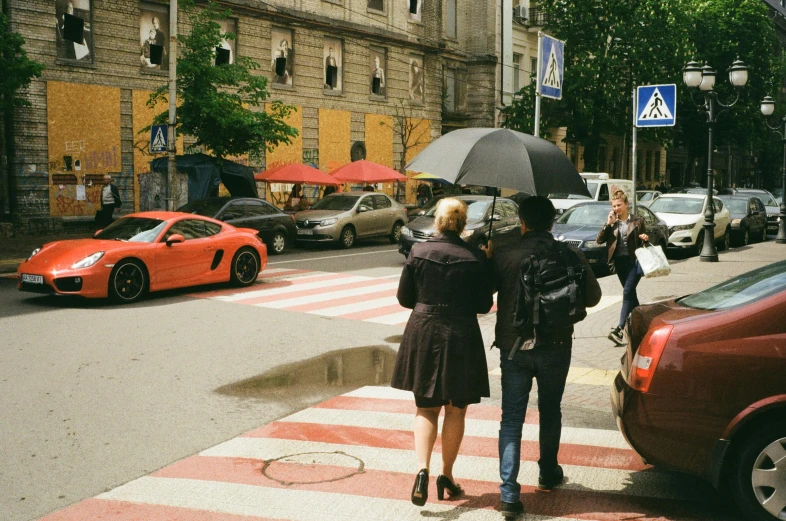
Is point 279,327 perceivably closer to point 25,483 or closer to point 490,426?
point 490,426

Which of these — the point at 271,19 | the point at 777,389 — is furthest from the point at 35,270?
the point at 271,19

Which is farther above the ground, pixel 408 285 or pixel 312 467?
pixel 408 285

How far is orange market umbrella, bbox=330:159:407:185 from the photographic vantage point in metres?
28.3

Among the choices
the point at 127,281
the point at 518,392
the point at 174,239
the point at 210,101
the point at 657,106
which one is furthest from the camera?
the point at 210,101

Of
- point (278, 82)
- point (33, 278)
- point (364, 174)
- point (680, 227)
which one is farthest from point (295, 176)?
point (33, 278)

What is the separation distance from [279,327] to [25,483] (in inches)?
231

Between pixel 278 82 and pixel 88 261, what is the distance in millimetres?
20150

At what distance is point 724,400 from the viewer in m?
4.47

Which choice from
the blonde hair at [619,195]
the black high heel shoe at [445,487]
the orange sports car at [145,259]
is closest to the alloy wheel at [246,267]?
the orange sports car at [145,259]

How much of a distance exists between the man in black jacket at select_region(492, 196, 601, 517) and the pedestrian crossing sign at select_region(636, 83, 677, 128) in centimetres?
1023

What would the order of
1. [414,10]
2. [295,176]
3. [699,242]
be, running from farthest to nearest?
1. [414,10]
2. [295,176]
3. [699,242]

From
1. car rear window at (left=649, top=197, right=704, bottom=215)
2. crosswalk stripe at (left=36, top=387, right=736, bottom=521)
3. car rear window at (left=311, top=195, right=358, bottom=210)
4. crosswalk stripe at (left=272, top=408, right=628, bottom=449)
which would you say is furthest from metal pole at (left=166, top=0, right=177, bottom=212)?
crosswalk stripe at (left=36, top=387, right=736, bottom=521)

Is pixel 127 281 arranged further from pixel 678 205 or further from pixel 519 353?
pixel 678 205

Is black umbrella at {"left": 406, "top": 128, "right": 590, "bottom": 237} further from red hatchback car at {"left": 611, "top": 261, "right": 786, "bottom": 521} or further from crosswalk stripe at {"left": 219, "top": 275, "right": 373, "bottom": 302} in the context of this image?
crosswalk stripe at {"left": 219, "top": 275, "right": 373, "bottom": 302}
